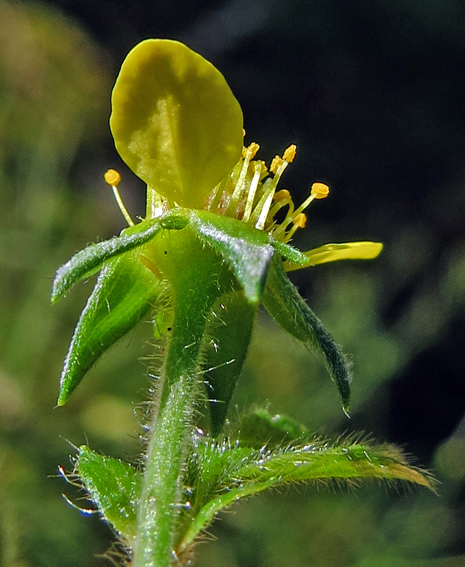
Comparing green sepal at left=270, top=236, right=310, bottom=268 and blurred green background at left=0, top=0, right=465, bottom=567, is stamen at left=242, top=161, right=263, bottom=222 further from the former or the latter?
blurred green background at left=0, top=0, right=465, bottom=567

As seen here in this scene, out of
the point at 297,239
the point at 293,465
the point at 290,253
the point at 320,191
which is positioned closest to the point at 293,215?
the point at 320,191

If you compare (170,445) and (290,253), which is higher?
(290,253)

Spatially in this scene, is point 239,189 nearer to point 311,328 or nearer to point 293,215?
point 293,215

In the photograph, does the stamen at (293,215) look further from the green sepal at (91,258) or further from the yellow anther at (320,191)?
the green sepal at (91,258)

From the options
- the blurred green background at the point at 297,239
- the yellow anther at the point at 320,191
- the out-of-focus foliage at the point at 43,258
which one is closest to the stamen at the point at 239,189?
the yellow anther at the point at 320,191

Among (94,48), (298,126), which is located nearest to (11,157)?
(94,48)

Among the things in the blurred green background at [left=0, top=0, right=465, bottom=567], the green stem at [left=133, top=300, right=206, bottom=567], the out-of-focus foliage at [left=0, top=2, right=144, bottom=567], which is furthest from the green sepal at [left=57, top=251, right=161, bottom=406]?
the out-of-focus foliage at [left=0, top=2, right=144, bottom=567]
